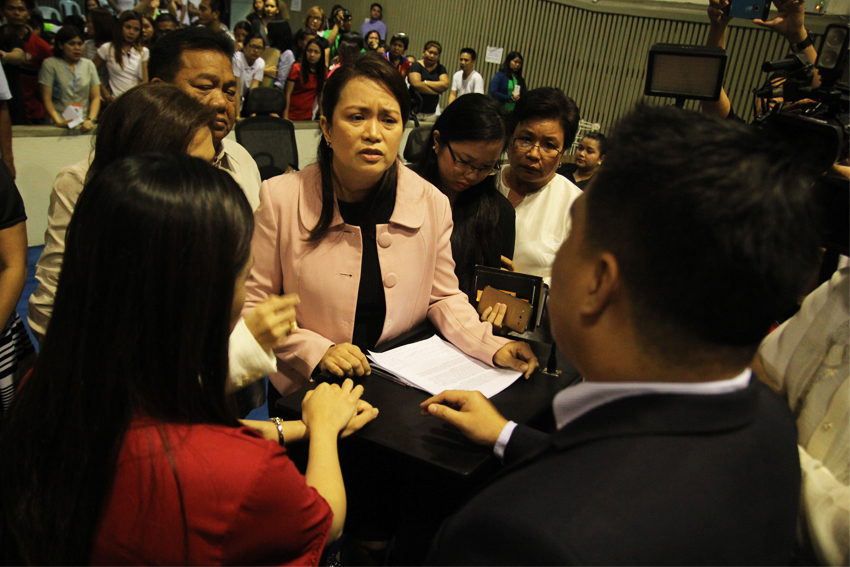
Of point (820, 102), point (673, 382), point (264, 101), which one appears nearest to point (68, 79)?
point (264, 101)

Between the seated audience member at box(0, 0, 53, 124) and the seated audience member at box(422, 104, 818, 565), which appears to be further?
the seated audience member at box(0, 0, 53, 124)

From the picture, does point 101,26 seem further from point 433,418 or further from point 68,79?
point 433,418

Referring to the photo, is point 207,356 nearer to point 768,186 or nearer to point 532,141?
point 768,186

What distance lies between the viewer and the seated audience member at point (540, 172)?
7.38 feet

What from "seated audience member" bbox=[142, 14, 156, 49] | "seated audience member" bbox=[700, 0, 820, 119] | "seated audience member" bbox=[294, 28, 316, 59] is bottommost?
"seated audience member" bbox=[142, 14, 156, 49]

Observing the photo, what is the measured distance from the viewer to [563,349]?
2.68ft

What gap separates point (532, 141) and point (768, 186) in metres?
1.69

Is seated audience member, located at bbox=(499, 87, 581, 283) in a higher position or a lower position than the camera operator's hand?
lower

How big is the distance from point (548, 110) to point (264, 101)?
4364 millimetres

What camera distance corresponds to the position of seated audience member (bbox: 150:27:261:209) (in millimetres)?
2074

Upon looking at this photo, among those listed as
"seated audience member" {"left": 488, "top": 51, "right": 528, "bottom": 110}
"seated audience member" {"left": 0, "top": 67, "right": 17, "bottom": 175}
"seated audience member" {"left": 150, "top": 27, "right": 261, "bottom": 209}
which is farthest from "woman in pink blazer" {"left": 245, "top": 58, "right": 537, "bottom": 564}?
"seated audience member" {"left": 488, "top": 51, "right": 528, "bottom": 110}

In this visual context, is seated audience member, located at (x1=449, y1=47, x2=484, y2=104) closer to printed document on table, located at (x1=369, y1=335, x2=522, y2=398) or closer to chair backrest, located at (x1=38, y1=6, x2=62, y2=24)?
chair backrest, located at (x1=38, y1=6, x2=62, y2=24)

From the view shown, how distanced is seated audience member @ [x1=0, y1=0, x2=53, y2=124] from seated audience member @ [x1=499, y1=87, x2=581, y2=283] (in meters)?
4.76

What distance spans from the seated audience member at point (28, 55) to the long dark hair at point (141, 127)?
14.4 feet
